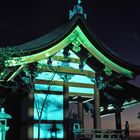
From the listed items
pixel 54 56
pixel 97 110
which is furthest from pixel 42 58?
pixel 97 110

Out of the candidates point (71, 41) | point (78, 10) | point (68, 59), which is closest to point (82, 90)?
point (68, 59)

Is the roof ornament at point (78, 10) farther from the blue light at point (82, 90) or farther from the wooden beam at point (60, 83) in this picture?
the blue light at point (82, 90)

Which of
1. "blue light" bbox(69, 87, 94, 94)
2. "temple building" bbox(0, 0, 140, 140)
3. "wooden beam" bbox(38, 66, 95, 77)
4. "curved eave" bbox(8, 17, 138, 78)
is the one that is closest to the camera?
"curved eave" bbox(8, 17, 138, 78)

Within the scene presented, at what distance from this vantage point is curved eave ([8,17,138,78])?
61.9 ft

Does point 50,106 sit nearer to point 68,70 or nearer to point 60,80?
point 60,80

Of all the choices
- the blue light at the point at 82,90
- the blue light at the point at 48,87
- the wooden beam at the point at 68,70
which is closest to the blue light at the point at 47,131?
the blue light at the point at 48,87

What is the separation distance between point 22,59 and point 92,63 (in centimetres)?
550

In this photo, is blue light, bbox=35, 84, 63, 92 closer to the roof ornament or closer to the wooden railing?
the wooden railing

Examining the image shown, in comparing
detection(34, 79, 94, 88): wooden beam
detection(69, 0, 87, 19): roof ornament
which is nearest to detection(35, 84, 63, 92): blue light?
detection(34, 79, 94, 88): wooden beam

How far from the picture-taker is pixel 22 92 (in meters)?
21.5

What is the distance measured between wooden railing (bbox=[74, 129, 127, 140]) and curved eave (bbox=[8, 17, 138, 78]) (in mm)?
3653

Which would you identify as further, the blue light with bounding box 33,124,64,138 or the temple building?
the blue light with bounding box 33,124,64,138

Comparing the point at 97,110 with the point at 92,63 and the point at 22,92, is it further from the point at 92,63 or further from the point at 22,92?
the point at 22,92

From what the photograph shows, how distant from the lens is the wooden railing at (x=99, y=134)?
19780mm
